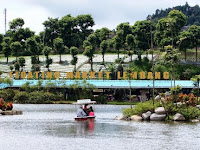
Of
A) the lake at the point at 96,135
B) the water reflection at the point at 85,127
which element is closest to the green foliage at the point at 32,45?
the lake at the point at 96,135

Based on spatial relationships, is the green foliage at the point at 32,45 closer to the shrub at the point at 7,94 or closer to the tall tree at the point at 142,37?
the tall tree at the point at 142,37

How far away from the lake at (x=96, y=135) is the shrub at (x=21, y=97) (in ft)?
151

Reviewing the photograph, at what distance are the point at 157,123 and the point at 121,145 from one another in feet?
55.0

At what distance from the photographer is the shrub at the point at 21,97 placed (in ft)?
362

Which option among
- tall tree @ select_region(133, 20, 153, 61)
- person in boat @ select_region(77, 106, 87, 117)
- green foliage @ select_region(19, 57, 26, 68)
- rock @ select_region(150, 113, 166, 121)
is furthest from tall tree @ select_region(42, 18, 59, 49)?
rock @ select_region(150, 113, 166, 121)

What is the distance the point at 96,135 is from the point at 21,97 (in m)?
62.4

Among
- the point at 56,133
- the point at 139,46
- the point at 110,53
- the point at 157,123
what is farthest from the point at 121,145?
the point at 110,53

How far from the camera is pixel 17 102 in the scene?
11038 cm

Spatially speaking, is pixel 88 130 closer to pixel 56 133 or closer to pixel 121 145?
pixel 56 133

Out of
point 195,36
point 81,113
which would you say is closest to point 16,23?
point 195,36

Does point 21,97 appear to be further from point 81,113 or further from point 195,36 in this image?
point 195,36

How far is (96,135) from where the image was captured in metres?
50.0

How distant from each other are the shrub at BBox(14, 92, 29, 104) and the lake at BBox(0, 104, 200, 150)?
151 ft

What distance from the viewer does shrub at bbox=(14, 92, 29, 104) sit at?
110438 millimetres
